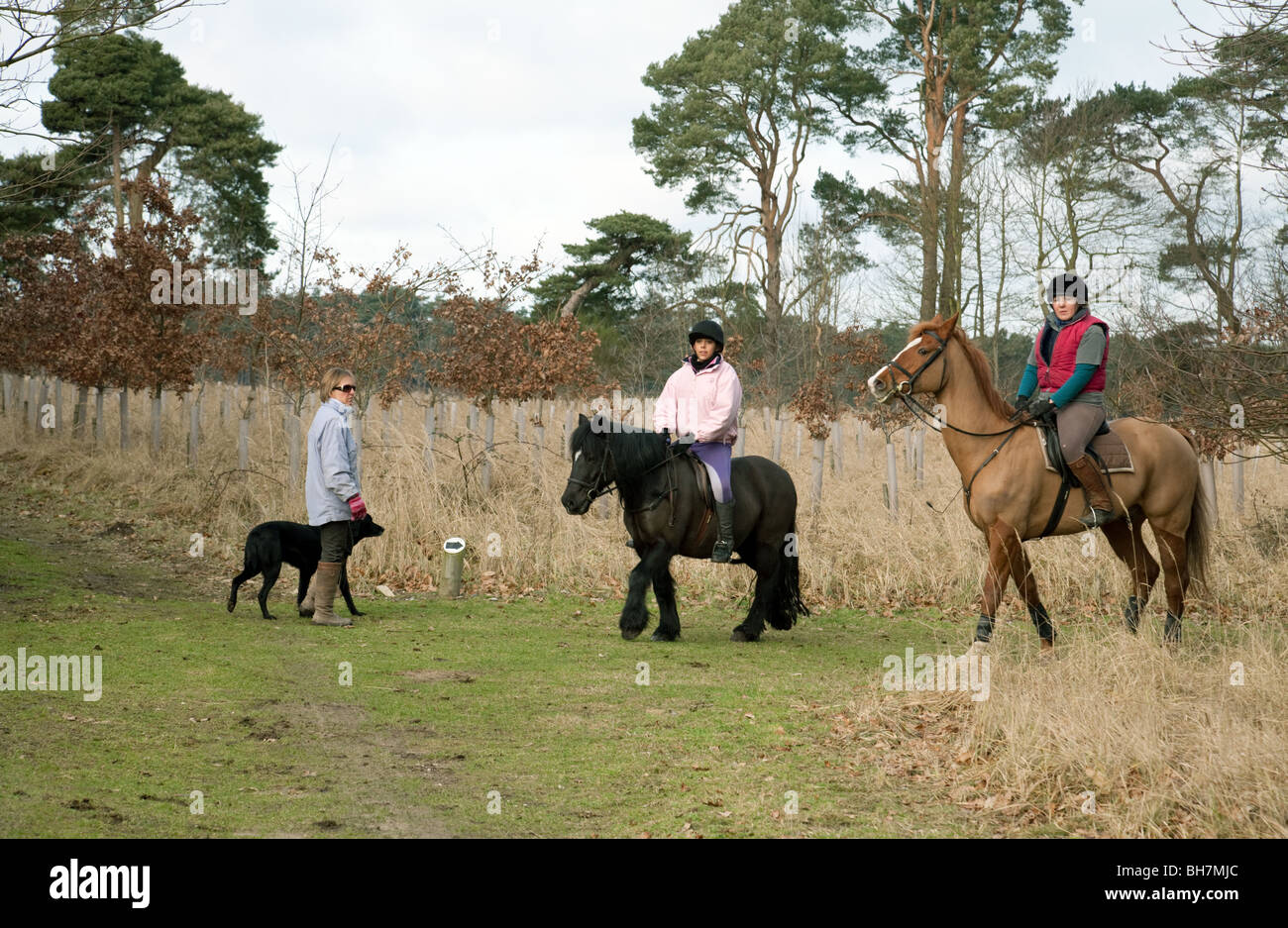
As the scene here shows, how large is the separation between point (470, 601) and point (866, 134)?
74.5ft

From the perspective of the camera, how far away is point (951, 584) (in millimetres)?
12102

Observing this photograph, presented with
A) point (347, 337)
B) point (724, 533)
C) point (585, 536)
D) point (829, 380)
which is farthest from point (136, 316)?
point (724, 533)

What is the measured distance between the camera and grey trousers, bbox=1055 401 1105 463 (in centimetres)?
857

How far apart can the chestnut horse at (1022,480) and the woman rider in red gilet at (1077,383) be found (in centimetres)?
14

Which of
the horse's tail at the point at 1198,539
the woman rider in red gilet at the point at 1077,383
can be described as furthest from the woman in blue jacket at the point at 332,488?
the horse's tail at the point at 1198,539

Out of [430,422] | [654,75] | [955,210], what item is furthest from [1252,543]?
[654,75]

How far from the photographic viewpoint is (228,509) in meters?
15.7

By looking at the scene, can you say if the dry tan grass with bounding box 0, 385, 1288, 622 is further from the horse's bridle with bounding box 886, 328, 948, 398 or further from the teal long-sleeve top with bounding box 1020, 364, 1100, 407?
the horse's bridle with bounding box 886, 328, 948, 398

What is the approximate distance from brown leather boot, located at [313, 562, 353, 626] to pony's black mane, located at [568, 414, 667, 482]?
2651mm

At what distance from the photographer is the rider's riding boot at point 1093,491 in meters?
8.67

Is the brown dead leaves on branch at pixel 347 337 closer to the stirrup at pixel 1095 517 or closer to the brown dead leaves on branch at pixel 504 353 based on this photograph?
the brown dead leaves on branch at pixel 504 353

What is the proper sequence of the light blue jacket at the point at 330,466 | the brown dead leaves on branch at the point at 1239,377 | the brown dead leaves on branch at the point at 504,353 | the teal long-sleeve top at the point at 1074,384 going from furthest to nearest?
Result: 1. the brown dead leaves on branch at the point at 504,353
2. the light blue jacket at the point at 330,466
3. the teal long-sleeve top at the point at 1074,384
4. the brown dead leaves on branch at the point at 1239,377
